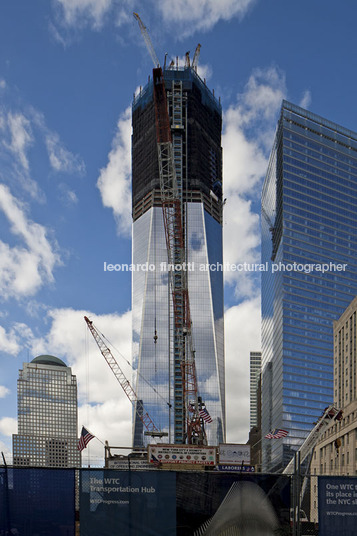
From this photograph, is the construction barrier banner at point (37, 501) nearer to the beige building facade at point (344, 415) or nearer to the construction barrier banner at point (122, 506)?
the construction barrier banner at point (122, 506)

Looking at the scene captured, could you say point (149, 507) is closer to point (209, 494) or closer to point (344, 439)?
point (209, 494)

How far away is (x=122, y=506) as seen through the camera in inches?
758

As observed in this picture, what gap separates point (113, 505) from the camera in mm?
19250

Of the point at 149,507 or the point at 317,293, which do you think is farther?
the point at 317,293

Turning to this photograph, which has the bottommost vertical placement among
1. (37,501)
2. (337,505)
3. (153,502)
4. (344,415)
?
(344,415)

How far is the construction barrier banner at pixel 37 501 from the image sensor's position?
62.1ft

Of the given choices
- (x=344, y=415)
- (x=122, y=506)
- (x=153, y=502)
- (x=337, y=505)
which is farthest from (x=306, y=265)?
(x=122, y=506)

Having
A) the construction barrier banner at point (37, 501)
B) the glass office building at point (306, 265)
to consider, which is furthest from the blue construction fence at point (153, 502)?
the glass office building at point (306, 265)

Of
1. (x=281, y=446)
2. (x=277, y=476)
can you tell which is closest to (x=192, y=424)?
(x=281, y=446)

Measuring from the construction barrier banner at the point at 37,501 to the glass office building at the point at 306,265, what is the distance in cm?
14828

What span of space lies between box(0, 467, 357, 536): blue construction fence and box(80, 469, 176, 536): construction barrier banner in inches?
1.2

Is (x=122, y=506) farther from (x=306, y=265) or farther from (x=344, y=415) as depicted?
(x=306, y=265)

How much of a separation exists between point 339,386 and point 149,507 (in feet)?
341

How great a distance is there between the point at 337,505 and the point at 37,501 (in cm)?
965
